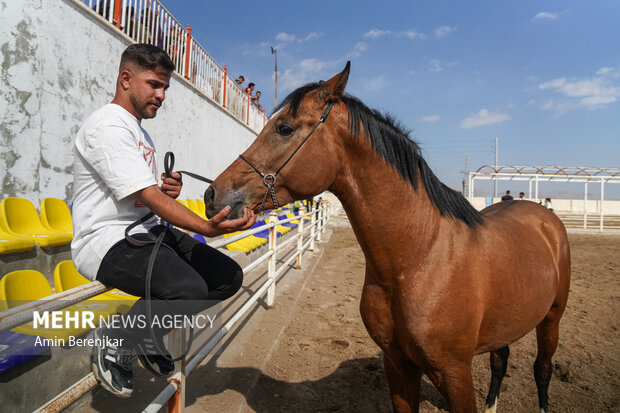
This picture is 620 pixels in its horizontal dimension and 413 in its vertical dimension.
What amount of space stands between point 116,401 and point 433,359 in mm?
2324

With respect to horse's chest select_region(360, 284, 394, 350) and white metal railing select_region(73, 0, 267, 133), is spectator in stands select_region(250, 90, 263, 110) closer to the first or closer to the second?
white metal railing select_region(73, 0, 267, 133)

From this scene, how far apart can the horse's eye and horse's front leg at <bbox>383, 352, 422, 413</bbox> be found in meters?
1.34

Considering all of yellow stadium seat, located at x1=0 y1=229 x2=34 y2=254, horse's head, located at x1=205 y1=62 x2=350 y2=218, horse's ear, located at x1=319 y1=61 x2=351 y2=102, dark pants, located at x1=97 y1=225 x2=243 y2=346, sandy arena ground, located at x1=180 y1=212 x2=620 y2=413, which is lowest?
sandy arena ground, located at x1=180 y1=212 x2=620 y2=413

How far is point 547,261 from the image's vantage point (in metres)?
2.37

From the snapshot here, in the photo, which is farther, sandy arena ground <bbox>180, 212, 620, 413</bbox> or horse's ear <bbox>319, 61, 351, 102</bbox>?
sandy arena ground <bbox>180, 212, 620, 413</bbox>

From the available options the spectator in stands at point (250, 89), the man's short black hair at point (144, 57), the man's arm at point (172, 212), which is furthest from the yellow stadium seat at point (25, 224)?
the spectator in stands at point (250, 89)

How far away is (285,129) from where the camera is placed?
1612 millimetres

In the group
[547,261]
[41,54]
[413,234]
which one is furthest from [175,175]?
[41,54]

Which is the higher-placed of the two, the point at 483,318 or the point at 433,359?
the point at 483,318

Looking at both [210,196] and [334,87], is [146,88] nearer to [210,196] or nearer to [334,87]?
[210,196]

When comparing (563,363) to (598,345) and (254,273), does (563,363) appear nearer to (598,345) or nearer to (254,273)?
(598,345)

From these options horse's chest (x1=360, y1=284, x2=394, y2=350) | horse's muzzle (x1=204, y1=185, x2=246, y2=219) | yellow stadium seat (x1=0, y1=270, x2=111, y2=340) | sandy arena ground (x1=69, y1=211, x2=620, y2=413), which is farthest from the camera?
sandy arena ground (x1=69, y1=211, x2=620, y2=413)

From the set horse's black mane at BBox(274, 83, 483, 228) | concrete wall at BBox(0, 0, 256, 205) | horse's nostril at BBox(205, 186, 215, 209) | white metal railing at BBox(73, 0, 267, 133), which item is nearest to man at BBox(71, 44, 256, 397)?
horse's nostril at BBox(205, 186, 215, 209)

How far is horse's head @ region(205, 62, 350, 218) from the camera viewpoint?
1563mm
